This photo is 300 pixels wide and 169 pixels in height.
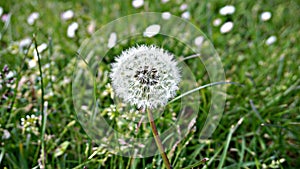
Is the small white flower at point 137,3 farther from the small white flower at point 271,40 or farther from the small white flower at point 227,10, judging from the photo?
the small white flower at point 271,40

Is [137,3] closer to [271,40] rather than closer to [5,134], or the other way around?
[271,40]

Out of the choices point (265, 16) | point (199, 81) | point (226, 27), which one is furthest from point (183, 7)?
point (199, 81)

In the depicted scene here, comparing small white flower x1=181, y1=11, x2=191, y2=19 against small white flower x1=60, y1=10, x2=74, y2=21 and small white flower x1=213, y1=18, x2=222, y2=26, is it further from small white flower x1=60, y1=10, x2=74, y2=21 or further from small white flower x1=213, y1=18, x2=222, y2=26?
small white flower x1=60, y1=10, x2=74, y2=21

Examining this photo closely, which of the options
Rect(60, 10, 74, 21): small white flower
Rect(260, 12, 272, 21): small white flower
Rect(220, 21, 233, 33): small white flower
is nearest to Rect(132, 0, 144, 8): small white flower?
Rect(60, 10, 74, 21): small white flower

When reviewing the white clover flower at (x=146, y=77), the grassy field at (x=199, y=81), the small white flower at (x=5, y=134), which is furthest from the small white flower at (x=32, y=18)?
the white clover flower at (x=146, y=77)

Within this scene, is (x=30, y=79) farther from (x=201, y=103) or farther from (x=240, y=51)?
(x=240, y=51)

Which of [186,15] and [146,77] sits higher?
[186,15]

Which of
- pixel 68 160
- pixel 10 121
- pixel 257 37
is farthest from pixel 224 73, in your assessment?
pixel 10 121
